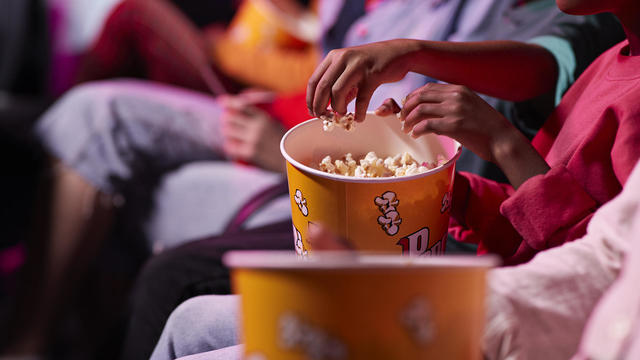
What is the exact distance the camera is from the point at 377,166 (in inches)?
22.5

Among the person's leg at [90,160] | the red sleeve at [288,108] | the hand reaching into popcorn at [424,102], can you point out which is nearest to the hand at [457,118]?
the hand reaching into popcorn at [424,102]

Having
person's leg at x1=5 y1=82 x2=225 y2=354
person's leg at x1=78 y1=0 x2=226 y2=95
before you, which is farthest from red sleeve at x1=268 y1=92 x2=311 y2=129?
person's leg at x1=78 y1=0 x2=226 y2=95

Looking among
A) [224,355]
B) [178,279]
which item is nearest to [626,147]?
[224,355]

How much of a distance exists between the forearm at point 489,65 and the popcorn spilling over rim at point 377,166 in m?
0.10

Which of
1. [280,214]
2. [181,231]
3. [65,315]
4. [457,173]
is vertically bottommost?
[65,315]

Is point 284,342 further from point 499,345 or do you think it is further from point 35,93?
point 35,93

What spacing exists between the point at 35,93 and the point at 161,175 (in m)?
0.67

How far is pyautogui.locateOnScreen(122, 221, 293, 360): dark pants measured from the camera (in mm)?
760

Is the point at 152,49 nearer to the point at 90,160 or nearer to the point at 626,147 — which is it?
the point at 90,160

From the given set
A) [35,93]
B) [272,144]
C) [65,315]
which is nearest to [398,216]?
[272,144]

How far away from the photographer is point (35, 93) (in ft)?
5.31

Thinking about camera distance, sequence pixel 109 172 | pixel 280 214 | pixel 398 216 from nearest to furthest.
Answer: pixel 398 216, pixel 280 214, pixel 109 172

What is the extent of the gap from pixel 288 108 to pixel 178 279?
50cm

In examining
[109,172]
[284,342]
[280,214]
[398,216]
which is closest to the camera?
[284,342]
